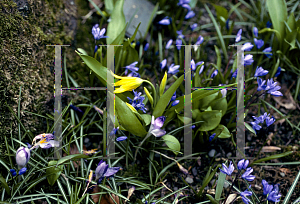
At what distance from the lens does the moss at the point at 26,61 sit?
5.21 feet

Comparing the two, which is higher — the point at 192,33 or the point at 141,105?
the point at 192,33

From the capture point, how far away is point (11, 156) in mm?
1589

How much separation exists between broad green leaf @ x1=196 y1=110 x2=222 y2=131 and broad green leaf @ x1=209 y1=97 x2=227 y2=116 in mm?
113

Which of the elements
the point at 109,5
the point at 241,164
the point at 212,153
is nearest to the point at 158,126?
the point at 241,164

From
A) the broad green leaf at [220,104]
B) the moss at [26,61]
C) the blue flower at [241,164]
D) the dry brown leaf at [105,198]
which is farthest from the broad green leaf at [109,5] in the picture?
the blue flower at [241,164]

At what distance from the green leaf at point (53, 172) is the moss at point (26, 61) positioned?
0.29m

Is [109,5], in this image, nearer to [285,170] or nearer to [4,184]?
[4,184]

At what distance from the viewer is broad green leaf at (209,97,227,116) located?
1.71m

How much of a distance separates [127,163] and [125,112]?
15.0 inches

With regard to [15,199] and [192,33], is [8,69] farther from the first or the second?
[192,33]

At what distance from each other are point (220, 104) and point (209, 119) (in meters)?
0.14

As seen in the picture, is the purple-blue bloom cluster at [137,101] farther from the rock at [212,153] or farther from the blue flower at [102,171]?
the rock at [212,153]

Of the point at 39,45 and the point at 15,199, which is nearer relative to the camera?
the point at 15,199

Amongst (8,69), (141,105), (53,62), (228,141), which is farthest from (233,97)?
(8,69)
